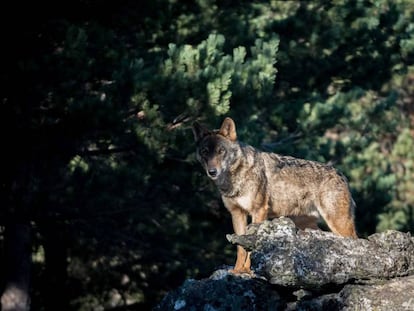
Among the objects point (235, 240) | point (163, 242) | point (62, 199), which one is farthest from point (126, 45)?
point (235, 240)

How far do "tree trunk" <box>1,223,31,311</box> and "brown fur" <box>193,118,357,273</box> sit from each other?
7054 mm

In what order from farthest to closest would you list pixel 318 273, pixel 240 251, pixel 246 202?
pixel 246 202 < pixel 240 251 < pixel 318 273

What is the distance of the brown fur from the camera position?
31.0ft

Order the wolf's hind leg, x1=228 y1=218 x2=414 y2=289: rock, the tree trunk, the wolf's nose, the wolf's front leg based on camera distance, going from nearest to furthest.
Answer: x1=228 y1=218 x2=414 y2=289: rock < the wolf's front leg < the wolf's hind leg < the wolf's nose < the tree trunk

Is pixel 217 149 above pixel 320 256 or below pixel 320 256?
below

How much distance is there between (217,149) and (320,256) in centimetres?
217

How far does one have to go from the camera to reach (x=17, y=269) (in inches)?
635

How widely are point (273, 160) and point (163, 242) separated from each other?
7955mm

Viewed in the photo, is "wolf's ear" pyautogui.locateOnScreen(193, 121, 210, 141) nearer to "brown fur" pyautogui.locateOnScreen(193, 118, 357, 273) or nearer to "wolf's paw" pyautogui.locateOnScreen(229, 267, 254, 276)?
"brown fur" pyautogui.locateOnScreen(193, 118, 357, 273)

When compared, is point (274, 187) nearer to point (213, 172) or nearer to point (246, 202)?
point (246, 202)

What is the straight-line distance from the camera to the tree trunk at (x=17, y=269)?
15961 mm

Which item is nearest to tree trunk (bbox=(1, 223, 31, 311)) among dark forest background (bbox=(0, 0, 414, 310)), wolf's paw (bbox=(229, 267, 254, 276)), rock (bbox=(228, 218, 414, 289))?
dark forest background (bbox=(0, 0, 414, 310))

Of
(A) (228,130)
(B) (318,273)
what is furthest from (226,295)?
(A) (228,130)

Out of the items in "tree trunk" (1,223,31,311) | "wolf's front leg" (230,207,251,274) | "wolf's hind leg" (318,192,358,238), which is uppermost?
"wolf's hind leg" (318,192,358,238)
